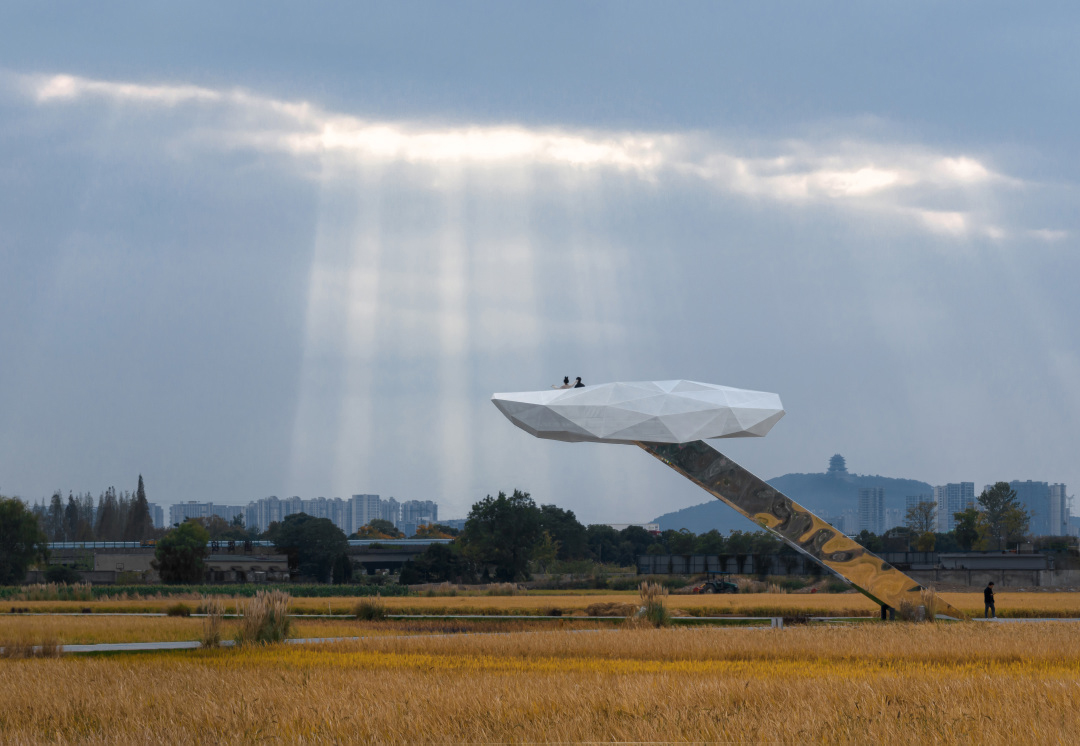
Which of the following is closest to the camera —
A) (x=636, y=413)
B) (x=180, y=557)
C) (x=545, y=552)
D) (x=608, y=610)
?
(x=636, y=413)

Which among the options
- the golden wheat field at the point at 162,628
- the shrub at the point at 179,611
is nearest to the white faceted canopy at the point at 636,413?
the golden wheat field at the point at 162,628

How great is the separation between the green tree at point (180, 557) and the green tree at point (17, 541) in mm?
9939

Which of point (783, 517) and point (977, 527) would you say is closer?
point (783, 517)

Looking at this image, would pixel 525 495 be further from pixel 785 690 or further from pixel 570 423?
pixel 785 690

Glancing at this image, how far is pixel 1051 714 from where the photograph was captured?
1362cm

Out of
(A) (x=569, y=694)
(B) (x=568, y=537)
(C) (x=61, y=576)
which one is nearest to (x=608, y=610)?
(A) (x=569, y=694)

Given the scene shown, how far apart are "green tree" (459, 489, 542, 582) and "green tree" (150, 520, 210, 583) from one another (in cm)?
2376

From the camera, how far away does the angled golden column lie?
32.5 metres

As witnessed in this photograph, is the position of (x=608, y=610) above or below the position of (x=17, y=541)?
below

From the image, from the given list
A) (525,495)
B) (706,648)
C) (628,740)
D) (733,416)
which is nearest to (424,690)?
(628,740)

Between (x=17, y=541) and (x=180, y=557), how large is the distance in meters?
12.6

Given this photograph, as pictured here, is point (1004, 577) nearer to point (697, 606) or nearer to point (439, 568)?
point (697, 606)

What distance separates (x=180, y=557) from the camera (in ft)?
291

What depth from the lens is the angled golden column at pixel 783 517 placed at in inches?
1280
